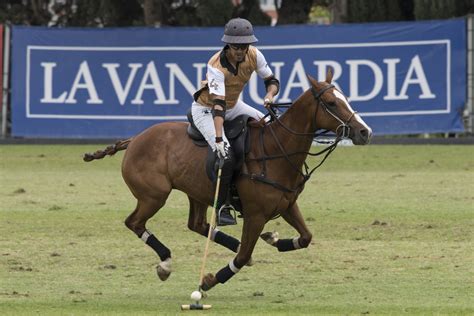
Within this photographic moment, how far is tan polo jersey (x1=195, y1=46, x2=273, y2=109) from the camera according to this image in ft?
39.2

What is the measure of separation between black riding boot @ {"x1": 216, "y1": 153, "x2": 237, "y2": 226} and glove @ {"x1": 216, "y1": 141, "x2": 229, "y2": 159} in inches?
3.8

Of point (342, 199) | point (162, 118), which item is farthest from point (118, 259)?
point (162, 118)

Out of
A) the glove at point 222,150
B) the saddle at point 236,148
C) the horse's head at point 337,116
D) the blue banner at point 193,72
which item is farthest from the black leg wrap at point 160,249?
the blue banner at point 193,72

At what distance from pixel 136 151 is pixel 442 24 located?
17070 millimetres

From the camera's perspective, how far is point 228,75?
A: 12141 mm

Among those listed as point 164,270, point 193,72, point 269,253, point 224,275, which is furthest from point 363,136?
point 193,72

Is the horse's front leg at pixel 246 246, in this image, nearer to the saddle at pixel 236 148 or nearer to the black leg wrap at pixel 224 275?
the black leg wrap at pixel 224 275

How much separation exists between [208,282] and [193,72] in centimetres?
1765

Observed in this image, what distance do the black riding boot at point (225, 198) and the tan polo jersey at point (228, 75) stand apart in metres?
0.67

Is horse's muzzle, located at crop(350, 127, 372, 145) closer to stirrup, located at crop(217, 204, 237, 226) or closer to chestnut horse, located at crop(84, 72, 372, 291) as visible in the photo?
chestnut horse, located at crop(84, 72, 372, 291)

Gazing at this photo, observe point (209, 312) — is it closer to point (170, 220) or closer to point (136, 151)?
point (136, 151)

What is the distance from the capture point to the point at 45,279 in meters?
13.2

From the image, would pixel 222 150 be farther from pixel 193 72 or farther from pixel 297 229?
pixel 193 72

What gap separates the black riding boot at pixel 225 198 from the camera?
11984mm
